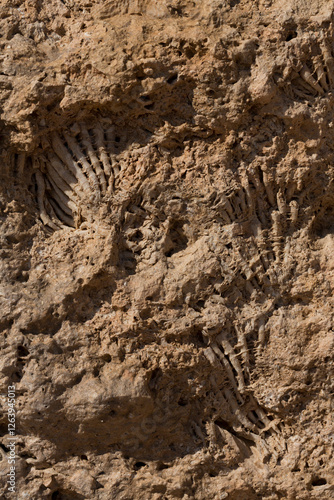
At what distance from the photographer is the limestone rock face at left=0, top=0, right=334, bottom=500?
254 cm

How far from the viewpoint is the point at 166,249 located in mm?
2672

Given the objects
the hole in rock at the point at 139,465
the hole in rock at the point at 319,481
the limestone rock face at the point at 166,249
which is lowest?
the hole in rock at the point at 319,481

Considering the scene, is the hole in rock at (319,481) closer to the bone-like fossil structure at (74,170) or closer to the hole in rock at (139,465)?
the hole in rock at (139,465)

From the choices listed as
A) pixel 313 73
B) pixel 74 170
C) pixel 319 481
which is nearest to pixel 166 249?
pixel 74 170

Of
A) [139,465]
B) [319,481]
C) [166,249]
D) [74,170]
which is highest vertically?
[74,170]

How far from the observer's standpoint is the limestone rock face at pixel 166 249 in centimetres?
254

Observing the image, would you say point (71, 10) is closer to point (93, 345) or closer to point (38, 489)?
point (93, 345)

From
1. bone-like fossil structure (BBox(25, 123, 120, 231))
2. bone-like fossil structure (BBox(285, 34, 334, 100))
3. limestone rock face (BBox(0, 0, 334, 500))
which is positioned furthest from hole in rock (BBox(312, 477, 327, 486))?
bone-like fossil structure (BBox(285, 34, 334, 100))

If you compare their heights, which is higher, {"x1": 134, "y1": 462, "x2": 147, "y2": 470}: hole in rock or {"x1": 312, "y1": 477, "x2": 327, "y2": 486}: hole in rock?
{"x1": 134, "y1": 462, "x2": 147, "y2": 470}: hole in rock

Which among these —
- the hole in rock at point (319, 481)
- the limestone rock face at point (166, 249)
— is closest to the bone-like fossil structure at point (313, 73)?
the limestone rock face at point (166, 249)

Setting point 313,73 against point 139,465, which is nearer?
point 139,465

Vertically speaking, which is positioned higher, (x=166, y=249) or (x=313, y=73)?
(x=313, y=73)

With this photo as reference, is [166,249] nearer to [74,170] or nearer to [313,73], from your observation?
[74,170]

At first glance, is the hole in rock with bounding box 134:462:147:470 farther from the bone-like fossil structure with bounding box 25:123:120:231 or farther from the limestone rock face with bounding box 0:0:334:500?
the bone-like fossil structure with bounding box 25:123:120:231
